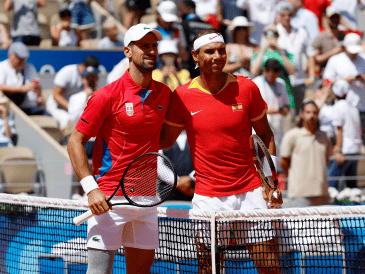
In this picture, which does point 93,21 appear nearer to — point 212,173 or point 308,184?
point 308,184

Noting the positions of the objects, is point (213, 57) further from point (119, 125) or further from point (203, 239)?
point (203, 239)

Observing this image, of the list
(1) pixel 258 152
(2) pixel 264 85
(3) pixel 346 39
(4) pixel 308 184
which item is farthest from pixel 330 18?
(1) pixel 258 152

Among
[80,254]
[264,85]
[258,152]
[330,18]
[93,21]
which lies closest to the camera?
[258,152]

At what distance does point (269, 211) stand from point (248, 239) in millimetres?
340

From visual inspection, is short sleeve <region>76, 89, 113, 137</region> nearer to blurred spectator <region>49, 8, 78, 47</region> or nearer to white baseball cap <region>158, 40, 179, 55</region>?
white baseball cap <region>158, 40, 179, 55</region>

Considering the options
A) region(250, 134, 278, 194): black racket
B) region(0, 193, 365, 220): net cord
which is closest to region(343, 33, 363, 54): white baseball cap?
region(250, 134, 278, 194): black racket

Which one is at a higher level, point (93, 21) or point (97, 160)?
point (93, 21)

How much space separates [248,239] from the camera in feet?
15.0

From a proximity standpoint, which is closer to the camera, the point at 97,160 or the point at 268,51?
the point at 97,160

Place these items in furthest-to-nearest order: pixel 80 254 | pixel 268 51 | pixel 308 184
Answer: pixel 268 51
pixel 308 184
pixel 80 254

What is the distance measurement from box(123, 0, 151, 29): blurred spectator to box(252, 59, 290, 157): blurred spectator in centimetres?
411

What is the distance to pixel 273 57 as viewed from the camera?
9586 mm

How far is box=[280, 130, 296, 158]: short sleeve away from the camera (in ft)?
26.6

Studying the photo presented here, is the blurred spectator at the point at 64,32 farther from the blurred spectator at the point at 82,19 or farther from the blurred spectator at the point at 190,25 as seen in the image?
the blurred spectator at the point at 190,25
